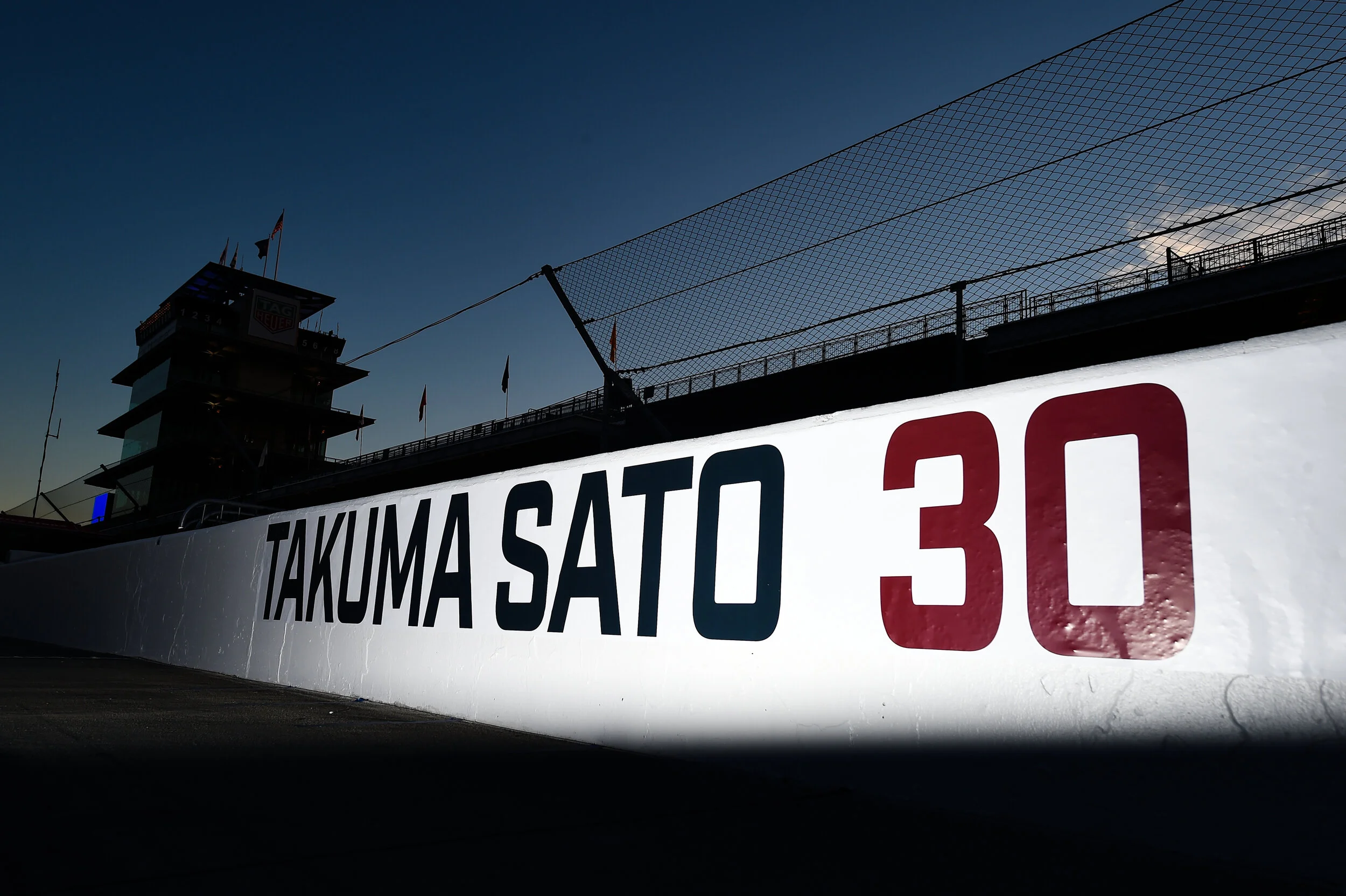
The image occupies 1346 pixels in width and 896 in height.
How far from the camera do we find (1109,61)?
4.09 m

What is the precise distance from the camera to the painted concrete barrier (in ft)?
9.00

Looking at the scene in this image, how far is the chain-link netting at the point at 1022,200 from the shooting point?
12.6ft

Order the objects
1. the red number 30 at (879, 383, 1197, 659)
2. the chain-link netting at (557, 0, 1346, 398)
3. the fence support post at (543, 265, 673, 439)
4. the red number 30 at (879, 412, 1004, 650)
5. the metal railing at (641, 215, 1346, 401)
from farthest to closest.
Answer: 1. the fence support post at (543, 265, 673, 439)
2. the metal railing at (641, 215, 1346, 401)
3. the chain-link netting at (557, 0, 1346, 398)
4. the red number 30 at (879, 412, 1004, 650)
5. the red number 30 at (879, 383, 1197, 659)

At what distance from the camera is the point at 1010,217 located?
4.63 metres

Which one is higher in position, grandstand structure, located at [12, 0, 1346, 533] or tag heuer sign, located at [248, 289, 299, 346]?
tag heuer sign, located at [248, 289, 299, 346]

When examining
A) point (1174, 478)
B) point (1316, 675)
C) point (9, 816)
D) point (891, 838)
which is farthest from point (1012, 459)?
point (9, 816)

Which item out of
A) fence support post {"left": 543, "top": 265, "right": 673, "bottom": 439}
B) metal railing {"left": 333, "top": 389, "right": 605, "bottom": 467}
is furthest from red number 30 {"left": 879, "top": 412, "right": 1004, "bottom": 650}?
metal railing {"left": 333, "top": 389, "right": 605, "bottom": 467}

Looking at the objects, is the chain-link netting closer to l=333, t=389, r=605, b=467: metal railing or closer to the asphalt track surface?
the asphalt track surface

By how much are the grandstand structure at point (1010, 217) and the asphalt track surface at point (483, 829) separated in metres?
2.72

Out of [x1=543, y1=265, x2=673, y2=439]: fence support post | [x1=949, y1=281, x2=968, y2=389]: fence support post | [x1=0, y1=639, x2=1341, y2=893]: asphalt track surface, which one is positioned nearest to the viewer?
[x1=0, y1=639, x2=1341, y2=893]: asphalt track surface

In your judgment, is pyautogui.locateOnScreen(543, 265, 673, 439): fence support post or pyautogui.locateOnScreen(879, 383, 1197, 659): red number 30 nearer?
pyautogui.locateOnScreen(879, 383, 1197, 659): red number 30

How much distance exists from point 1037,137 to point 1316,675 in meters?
2.98

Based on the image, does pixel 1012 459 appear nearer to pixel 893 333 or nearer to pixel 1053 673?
pixel 1053 673

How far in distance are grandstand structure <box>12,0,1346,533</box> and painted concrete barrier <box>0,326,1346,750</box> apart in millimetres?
1157
